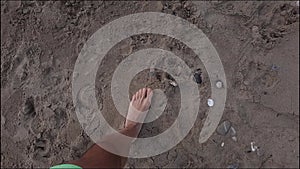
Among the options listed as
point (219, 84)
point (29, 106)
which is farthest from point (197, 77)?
point (29, 106)

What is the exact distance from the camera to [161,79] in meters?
2.03

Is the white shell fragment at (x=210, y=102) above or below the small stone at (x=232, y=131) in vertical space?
above

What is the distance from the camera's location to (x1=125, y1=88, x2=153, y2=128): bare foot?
2.03m

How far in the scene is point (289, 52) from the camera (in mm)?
1903

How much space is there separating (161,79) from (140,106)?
16 centimetres

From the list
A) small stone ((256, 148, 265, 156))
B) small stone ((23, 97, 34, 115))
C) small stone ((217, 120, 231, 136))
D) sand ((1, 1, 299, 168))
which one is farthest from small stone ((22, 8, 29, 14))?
small stone ((256, 148, 265, 156))

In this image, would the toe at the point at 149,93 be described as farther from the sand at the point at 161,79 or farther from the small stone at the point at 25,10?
the small stone at the point at 25,10

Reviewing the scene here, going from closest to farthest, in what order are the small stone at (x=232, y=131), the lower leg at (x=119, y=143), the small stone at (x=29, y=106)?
the lower leg at (x=119, y=143), the small stone at (x=232, y=131), the small stone at (x=29, y=106)

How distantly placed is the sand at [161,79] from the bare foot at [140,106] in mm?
44

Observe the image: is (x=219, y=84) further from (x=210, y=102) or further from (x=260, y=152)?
(x=260, y=152)

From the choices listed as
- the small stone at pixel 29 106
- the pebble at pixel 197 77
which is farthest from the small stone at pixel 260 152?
the small stone at pixel 29 106

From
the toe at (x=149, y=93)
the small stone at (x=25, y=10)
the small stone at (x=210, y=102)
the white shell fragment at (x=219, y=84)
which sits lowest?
the small stone at (x=210, y=102)

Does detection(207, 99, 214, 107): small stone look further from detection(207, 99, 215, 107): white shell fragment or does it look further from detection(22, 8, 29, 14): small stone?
detection(22, 8, 29, 14): small stone

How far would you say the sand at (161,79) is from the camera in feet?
6.24
